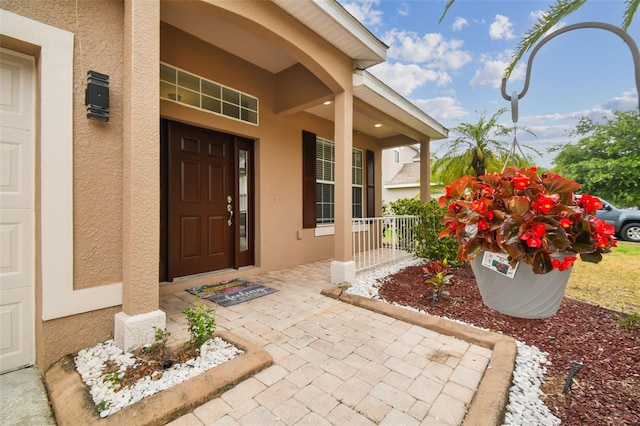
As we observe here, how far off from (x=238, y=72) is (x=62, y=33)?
244cm

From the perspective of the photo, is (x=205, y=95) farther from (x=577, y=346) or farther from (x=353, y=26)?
(x=577, y=346)

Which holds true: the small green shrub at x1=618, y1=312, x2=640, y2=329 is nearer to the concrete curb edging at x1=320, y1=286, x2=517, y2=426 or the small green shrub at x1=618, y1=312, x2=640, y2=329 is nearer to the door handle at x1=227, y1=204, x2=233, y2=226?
the concrete curb edging at x1=320, y1=286, x2=517, y2=426

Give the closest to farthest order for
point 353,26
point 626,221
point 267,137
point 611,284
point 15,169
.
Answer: point 15,169, point 353,26, point 611,284, point 267,137, point 626,221

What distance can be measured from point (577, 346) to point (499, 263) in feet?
8.49

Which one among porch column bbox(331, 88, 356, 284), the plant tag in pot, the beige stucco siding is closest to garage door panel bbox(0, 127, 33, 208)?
the beige stucco siding

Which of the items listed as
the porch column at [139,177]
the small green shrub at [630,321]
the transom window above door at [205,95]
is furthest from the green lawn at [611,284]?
the transom window above door at [205,95]

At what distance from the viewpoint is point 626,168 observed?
10188mm

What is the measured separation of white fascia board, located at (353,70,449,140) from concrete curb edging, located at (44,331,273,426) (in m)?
3.65

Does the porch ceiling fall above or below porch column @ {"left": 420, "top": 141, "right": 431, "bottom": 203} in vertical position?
above

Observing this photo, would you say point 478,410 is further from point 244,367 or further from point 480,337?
point 244,367

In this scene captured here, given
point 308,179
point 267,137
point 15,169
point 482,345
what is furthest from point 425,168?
point 15,169

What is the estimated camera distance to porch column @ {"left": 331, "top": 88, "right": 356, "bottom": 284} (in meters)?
3.76

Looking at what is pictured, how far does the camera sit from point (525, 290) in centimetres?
78

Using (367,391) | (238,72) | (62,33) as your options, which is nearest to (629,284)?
(367,391)
